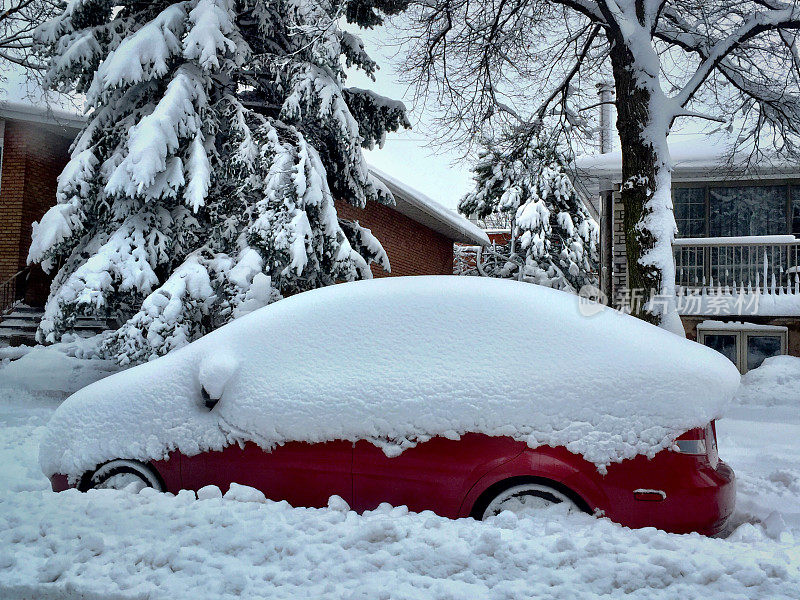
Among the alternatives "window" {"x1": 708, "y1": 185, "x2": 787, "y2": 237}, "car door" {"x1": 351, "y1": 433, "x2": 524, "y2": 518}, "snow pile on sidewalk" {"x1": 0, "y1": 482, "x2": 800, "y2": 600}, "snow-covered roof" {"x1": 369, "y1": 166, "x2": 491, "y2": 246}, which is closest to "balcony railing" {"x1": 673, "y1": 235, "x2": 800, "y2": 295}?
"window" {"x1": 708, "y1": 185, "x2": 787, "y2": 237}

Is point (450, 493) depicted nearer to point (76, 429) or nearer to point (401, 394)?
point (401, 394)

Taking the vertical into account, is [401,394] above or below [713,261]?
below

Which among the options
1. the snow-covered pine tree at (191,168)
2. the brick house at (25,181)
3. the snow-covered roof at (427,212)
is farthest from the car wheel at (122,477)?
the snow-covered roof at (427,212)

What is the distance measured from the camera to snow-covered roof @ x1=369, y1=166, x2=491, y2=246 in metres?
16.3

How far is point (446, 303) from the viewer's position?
3.71 m

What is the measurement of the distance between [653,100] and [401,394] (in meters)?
7.81

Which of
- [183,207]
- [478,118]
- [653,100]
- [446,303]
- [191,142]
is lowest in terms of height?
[446,303]

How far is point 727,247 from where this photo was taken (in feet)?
44.2

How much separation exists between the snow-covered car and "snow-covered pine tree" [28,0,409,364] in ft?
15.4

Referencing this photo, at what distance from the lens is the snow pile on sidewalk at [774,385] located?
909cm

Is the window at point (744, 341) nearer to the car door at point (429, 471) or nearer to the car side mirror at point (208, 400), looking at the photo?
the car door at point (429, 471)

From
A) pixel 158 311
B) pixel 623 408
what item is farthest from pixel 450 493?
pixel 158 311

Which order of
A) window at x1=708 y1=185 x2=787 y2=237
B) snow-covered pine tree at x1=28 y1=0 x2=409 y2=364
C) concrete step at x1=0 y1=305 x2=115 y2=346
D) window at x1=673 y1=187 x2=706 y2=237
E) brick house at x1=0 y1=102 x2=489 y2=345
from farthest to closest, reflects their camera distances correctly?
window at x1=673 y1=187 x2=706 y2=237 → window at x1=708 y1=185 x2=787 y2=237 → brick house at x1=0 y1=102 x2=489 y2=345 → concrete step at x1=0 y1=305 x2=115 y2=346 → snow-covered pine tree at x1=28 y1=0 x2=409 y2=364

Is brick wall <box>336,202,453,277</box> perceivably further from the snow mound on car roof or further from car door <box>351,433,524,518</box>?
car door <box>351,433,524,518</box>
